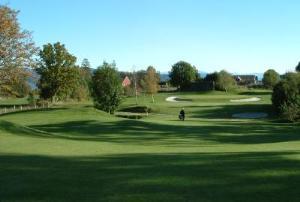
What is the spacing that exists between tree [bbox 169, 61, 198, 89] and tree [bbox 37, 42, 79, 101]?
77278 mm

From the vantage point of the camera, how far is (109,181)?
10.3 meters

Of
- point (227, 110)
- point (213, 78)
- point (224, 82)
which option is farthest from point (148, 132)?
point (213, 78)

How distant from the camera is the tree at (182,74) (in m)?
160

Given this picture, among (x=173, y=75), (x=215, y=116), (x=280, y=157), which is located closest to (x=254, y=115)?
(x=215, y=116)

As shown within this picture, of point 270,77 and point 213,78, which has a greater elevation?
point 213,78

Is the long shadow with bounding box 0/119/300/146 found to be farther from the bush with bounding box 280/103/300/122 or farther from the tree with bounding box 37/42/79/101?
the tree with bounding box 37/42/79/101

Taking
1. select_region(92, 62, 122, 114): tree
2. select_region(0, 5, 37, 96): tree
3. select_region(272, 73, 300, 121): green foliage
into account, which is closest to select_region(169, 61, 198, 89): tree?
select_region(272, 73, 300, 121): green foliage

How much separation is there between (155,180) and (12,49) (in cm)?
2447

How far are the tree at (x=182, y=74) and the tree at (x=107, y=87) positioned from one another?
90.0m

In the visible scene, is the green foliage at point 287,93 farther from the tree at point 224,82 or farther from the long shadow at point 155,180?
the tree at point 224,82

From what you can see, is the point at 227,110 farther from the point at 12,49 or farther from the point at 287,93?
the point at 12,49

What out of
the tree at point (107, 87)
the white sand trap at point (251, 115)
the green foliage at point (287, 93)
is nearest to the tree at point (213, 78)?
the white sand trap at point (251, 115)

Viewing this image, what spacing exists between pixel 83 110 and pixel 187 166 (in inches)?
1691

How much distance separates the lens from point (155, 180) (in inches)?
406
